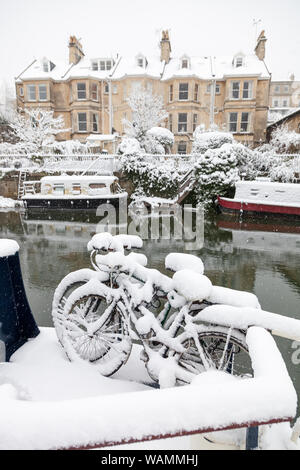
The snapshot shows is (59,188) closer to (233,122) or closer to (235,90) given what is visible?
(233,122)

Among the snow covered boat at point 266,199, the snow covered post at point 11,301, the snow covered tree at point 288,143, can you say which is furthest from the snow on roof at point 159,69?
the snow covered post at point 11,301

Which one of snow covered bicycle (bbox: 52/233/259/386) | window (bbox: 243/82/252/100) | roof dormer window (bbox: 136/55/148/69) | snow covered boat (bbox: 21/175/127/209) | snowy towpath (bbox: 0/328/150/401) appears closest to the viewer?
snow covered bicycle (bbox: 52/233/259/386)

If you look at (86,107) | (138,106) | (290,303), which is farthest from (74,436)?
(86,107)

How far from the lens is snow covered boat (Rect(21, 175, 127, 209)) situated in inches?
552

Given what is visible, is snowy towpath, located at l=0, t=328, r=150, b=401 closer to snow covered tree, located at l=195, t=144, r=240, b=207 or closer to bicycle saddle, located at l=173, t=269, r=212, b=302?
bicycle saddle, located at l=173, t=269, r=212, b=302

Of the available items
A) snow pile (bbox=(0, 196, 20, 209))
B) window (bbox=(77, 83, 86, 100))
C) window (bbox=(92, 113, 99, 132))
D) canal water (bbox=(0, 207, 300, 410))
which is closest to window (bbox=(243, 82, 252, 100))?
window (bbox=(92, 113, 99, 132))

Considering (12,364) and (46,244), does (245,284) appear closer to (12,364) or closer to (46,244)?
(12,364)

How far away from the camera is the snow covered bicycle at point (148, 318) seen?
2.39 metres

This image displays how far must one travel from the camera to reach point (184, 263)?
2.73 metres

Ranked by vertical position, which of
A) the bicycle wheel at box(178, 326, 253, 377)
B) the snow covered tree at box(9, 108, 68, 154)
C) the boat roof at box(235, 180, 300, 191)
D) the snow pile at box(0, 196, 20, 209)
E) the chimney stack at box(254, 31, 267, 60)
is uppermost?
the chimney stack at box(254, 31, 267, 60)

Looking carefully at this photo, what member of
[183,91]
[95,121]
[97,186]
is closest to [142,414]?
[97,186]

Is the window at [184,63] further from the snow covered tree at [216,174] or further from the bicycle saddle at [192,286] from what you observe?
the bicycle saddle at [192,286]

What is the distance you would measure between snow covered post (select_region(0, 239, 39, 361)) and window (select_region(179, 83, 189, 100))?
25451mm

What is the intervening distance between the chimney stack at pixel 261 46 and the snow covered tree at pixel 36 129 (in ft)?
59.2
